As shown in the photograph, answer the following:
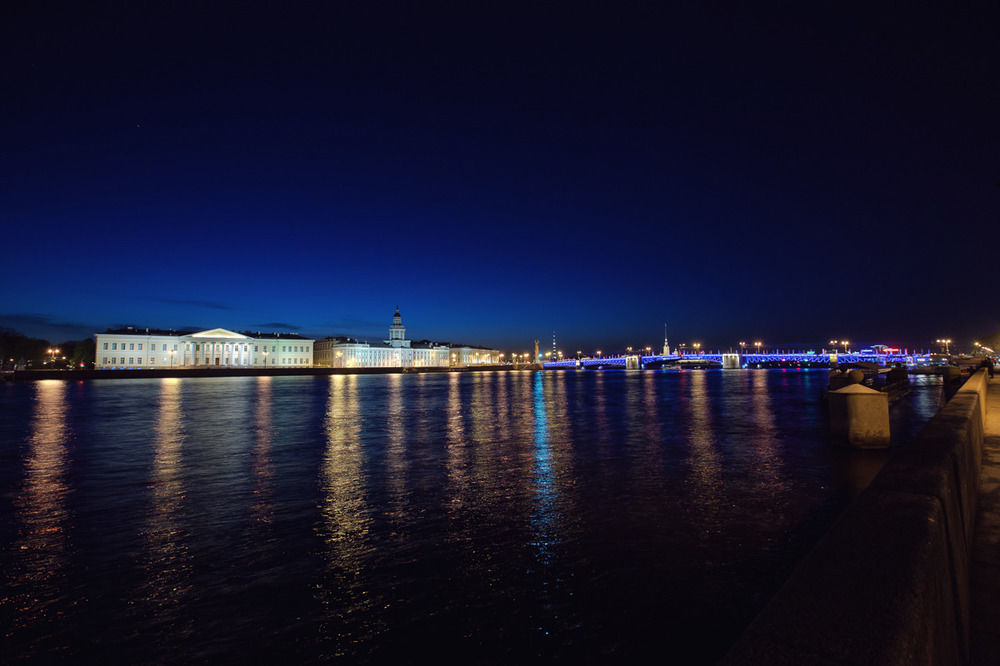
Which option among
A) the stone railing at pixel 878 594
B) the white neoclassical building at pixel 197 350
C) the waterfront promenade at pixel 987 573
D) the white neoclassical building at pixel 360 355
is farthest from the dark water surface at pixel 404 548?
the white neoclassical building at pixel 360 355

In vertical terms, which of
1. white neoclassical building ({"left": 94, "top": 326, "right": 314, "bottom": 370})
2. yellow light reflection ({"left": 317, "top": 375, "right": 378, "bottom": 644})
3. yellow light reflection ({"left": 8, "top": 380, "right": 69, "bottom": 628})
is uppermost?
white neoclassical building ({"left": 94, "top": 326, "right": 314, "bottom": 370})

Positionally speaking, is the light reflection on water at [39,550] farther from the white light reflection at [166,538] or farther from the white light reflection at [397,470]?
the white light reflection at [397,470]

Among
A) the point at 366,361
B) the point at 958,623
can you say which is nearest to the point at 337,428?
the point at 958,623

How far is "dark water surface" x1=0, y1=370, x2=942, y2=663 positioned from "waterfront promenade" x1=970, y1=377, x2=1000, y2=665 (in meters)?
1.98

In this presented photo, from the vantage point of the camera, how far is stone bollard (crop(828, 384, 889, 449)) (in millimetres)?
14961

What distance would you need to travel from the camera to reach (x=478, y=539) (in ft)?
27.7

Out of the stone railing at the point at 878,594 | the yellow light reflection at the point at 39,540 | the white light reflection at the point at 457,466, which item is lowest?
the white light reflection at the point at 457,466

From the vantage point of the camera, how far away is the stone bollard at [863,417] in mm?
14961

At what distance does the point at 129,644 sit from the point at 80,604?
1374 millimetres

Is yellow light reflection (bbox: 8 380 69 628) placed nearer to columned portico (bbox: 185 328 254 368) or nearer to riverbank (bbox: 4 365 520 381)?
riverbank (bbox: 4 365 520 381)

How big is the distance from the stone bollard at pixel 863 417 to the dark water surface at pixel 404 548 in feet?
4.67

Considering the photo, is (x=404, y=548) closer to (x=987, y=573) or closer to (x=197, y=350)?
(x=987, y=573)

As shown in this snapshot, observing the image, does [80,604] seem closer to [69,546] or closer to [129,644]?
[129,644]

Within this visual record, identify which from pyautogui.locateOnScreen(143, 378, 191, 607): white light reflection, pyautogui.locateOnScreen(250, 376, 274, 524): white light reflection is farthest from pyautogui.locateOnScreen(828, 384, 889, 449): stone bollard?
pyautogui.locateOnScreen(143, 378, 191, 607): white light reflection
